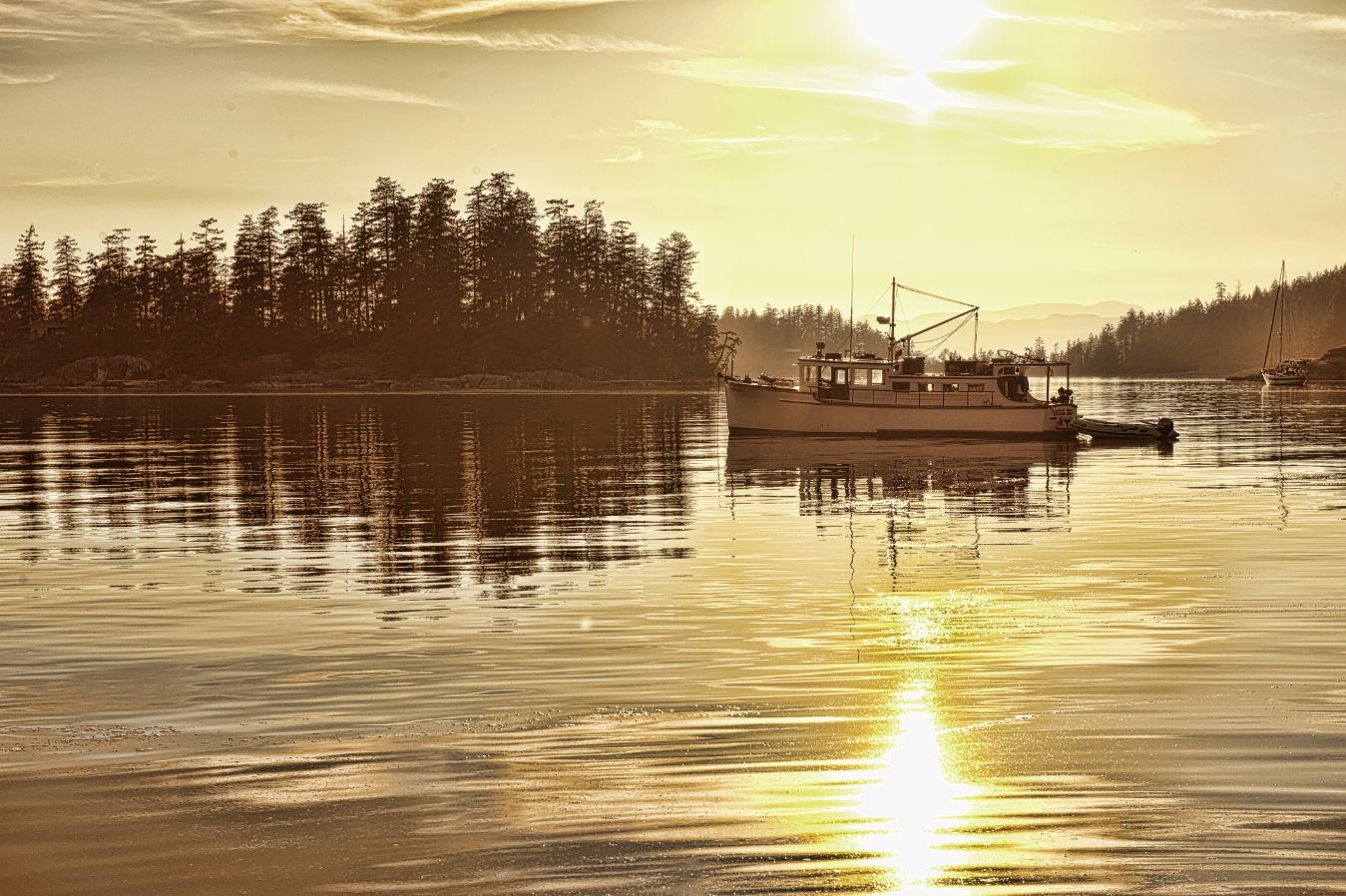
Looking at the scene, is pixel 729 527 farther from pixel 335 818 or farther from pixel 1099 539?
pixel 335 818

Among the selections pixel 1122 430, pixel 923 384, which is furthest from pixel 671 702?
pixel 1122 430

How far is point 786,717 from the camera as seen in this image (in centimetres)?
1395

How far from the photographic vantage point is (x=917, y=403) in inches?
3278

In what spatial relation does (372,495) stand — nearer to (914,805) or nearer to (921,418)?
(914,805)

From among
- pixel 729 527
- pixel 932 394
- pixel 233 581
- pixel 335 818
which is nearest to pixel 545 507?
pixel 729 527

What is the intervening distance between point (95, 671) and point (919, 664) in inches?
391

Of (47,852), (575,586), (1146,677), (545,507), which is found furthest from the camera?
(545,507)

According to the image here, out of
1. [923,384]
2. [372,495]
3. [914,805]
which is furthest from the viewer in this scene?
[923,384]

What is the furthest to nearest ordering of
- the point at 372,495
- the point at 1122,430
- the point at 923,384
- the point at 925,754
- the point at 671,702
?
the point at 1122,430 → the point at 923,384 → the point at 372,495 → the point at 671,702 → the point at 925,754

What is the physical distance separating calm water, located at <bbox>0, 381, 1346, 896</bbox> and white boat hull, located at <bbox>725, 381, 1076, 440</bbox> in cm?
4460

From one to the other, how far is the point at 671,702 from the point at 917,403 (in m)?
70.2

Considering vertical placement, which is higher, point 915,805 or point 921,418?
point 921,418

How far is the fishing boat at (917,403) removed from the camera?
8281 cm


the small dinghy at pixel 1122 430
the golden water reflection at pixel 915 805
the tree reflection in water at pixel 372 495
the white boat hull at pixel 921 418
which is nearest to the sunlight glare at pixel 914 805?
the golden water reflection at pixel 915 805
